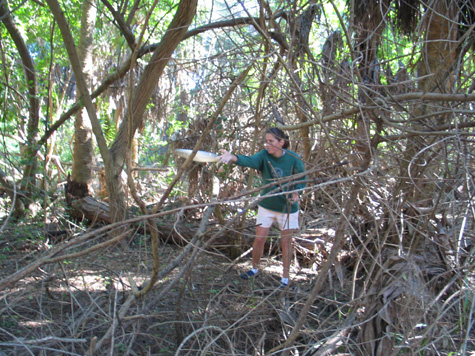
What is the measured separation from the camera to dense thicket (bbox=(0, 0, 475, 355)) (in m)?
2.49

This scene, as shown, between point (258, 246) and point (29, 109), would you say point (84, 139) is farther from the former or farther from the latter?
point (258, 246)

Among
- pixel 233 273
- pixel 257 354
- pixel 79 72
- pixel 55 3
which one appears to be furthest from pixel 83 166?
pixel 257 354

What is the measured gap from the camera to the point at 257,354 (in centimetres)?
256

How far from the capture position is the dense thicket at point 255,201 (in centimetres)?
249

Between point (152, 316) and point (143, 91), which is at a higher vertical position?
point (143, 91)

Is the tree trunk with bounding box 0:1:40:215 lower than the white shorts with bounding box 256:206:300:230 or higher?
higher

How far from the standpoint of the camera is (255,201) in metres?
2.46

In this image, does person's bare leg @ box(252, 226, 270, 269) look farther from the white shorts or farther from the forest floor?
the forest floor

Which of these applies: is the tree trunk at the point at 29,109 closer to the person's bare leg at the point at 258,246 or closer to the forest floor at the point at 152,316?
the forest floor at the point at 152,316

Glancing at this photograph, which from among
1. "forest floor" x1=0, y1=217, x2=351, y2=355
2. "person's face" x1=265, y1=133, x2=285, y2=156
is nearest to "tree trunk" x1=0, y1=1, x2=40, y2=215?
"forest floor" x1=0, y1=217, x2=351, y2=355

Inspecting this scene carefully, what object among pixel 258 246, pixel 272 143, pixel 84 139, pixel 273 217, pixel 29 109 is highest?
pixel 29 109

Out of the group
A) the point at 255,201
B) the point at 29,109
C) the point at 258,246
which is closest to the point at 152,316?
the point at 255,201

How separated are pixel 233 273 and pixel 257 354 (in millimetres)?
1990

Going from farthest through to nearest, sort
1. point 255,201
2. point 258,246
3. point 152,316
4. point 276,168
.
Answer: point 258,246
point 276,168
point 152,316
point 255,201
